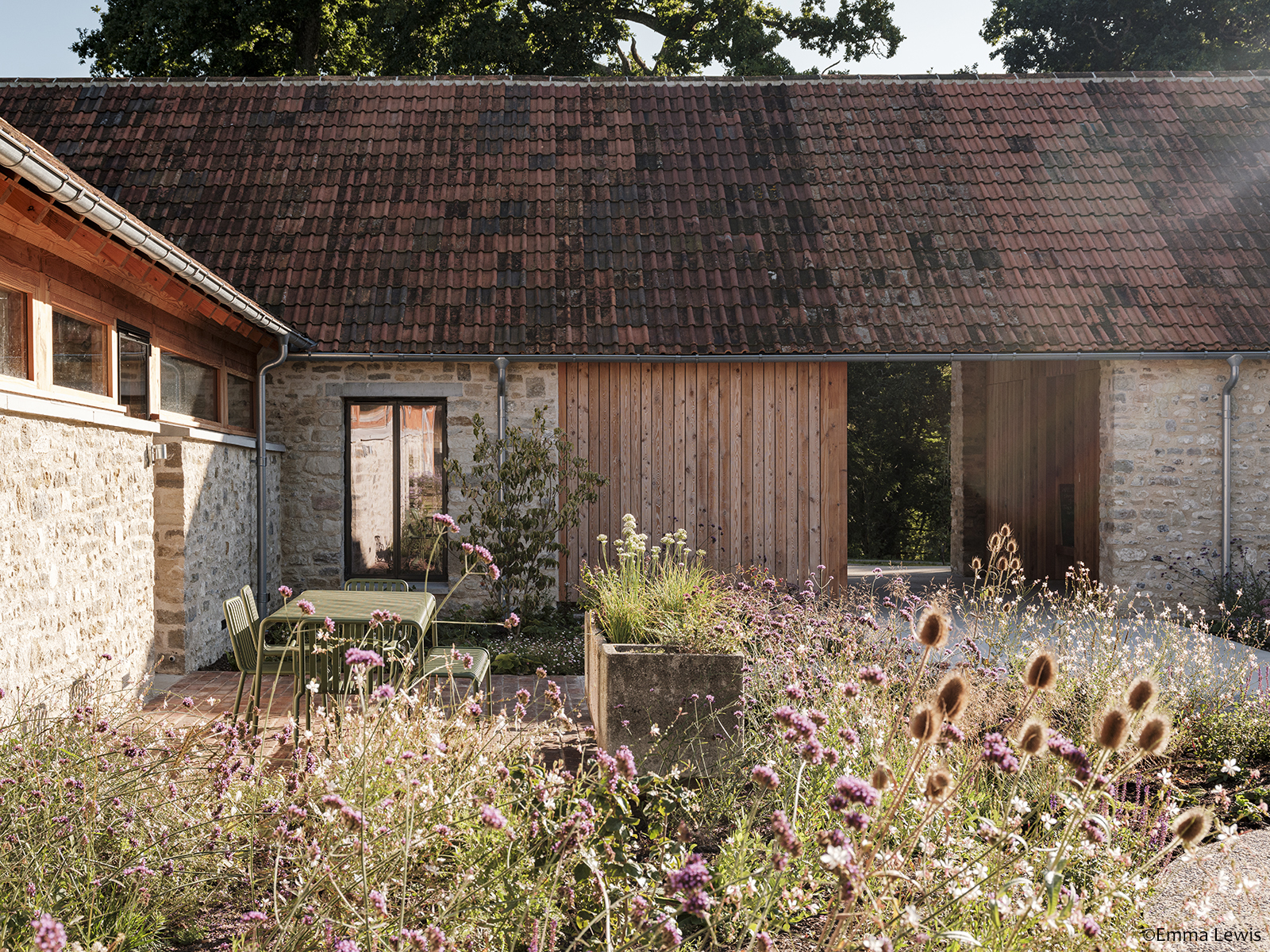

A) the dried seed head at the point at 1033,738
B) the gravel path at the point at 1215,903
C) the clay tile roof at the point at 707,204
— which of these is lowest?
the gravel path at the point at 1215,903

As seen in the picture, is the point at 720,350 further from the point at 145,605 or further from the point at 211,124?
the point at 211,124

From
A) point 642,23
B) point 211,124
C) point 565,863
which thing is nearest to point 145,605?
point 565,863

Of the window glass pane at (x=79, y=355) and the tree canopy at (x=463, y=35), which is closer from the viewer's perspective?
the window glass pane at (x=79, y=355)

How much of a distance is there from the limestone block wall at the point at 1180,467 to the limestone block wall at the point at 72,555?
882cm

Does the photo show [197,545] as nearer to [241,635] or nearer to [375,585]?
[375,585]

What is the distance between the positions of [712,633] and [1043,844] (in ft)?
7.03

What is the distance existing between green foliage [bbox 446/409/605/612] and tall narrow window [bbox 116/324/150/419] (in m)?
2.84

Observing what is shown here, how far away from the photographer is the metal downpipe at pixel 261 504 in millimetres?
8648

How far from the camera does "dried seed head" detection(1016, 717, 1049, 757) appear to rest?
6.61ft

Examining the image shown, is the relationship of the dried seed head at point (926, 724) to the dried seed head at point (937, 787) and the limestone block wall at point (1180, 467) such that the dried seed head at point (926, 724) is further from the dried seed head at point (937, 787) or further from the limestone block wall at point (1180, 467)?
the limestone block wall at point (1180, 467)

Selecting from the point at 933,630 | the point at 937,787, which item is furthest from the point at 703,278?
the point at 937,787

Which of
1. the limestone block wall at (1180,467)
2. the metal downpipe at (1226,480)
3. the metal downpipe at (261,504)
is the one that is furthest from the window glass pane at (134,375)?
the metal downpipe at (1226,480)

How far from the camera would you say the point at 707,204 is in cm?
1040

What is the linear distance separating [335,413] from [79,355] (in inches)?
145
